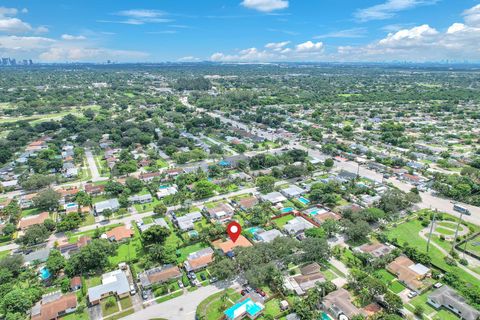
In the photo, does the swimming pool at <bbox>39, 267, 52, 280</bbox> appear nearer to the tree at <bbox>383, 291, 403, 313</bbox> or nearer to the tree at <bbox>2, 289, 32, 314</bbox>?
the tree at <bbox>2, 289, 32, 314</bbox>

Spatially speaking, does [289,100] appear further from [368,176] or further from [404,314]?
[404,314]

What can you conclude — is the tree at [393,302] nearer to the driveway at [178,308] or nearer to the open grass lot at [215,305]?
the open grass lot at [215,305]

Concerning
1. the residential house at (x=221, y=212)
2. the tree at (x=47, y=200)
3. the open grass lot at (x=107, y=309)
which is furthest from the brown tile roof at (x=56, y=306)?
the tree at (x=47, y=200)

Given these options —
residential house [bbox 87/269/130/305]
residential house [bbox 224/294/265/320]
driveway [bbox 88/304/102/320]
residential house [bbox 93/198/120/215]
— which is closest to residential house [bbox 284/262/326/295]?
residential house [bbox 224/294/265/320]

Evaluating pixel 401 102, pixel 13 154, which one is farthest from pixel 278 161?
pixel 401 102

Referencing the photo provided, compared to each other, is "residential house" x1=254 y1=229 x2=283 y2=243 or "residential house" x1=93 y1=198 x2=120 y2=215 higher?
"residential house" x1=93 y1=198 x2=120 y2=215

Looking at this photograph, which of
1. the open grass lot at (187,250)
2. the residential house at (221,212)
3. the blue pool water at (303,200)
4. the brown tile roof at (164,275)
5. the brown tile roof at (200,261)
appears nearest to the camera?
the brown tile roof at (164,275)
